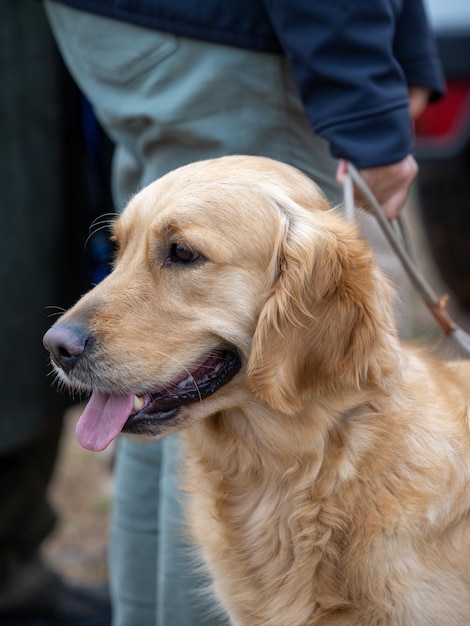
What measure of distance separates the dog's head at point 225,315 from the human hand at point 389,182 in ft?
0.90

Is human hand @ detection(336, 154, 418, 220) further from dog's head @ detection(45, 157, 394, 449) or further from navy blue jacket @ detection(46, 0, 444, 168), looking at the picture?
dog's head @ detection(45, 157, 394, 449)

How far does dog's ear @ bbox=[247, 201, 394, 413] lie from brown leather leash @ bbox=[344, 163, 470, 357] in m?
0.30

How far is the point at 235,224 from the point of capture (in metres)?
2.50

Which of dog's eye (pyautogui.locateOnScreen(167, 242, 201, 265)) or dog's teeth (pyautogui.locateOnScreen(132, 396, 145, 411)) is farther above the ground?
dog's eye (pyautogui.locateOnScreen(167, 242, 201, 265))

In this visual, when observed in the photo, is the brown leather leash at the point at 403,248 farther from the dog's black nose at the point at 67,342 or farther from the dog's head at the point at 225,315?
the dog's black nose at the point at 67,342

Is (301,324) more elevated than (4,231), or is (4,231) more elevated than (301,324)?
(301,324)

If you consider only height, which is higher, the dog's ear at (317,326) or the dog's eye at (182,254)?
the dog's eye at (182,254)

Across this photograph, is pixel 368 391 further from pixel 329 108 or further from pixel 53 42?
pixel 53 42

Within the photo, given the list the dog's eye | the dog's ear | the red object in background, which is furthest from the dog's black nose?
the red object in background

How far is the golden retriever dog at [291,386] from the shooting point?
241cm

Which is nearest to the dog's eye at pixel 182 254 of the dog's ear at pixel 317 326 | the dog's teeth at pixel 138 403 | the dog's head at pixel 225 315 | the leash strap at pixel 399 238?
the dog's head at pixel 225 315

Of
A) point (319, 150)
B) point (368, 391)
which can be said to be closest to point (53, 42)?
point (319, 150)

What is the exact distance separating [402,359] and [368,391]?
0.58ft

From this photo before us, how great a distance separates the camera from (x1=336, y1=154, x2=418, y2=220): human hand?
277 centimetres
